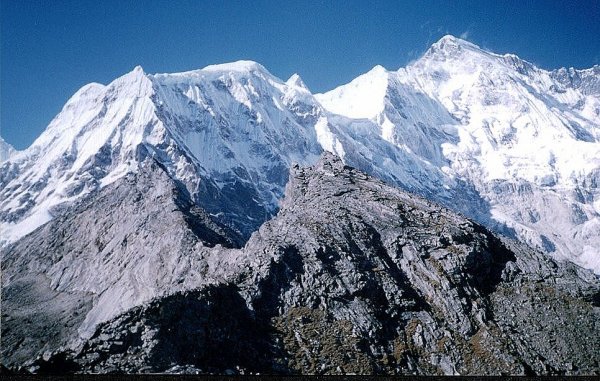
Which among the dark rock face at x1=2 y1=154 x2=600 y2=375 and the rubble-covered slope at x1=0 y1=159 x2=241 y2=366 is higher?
the rubble-covered slope at x1=0 y1=159 x2=241 y2=366

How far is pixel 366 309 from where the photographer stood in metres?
70.4

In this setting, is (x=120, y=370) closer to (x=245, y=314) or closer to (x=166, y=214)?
(x=245, y=314)

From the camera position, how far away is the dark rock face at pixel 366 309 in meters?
52.1

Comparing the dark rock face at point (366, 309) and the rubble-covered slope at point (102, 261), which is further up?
the rubble-covered slope at point (102, 261)

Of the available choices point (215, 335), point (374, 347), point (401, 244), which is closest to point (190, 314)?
point (215, 335)

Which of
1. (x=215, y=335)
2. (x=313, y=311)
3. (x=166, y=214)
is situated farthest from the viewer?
(x=166, y=214)

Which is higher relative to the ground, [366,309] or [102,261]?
A: [102,261]

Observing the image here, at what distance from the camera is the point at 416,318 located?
71.3 meters

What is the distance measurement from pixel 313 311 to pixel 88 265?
3601 inches

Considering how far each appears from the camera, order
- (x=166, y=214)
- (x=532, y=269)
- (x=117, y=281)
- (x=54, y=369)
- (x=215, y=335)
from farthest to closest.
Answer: (x=166, y=214) < (x=117, y=281) < (x=532, y=269) < (x=215, y=335) < (x=54, y=369)

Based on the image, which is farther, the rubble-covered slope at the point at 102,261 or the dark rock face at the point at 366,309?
the rubble-covered slope at the point at 102,261

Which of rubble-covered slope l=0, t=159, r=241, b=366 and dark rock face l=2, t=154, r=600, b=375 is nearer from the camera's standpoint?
dark rock face l=2, t=154, r=600, b=375

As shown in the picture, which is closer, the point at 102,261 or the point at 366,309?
the point at 366,309

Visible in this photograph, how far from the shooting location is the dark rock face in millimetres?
52094
